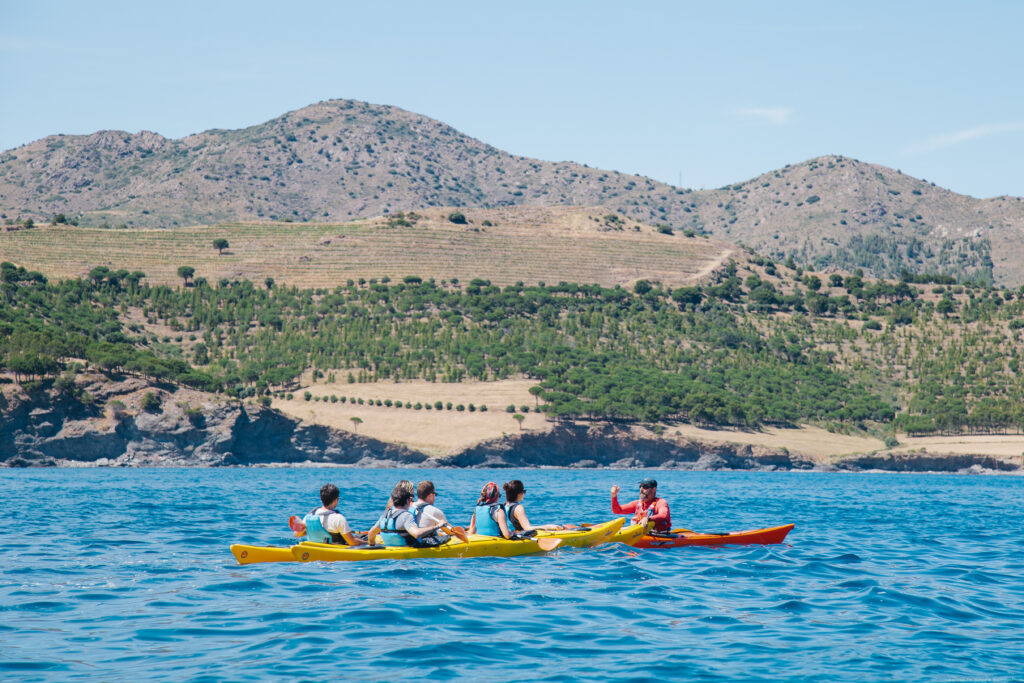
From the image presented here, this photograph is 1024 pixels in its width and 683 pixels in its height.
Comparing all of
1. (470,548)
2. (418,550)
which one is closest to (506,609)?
(418,550)

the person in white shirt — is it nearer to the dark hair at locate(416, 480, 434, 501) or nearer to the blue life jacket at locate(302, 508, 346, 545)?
the dark hair at locate(416, 480, 434, 501)

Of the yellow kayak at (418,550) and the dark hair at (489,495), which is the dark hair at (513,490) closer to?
the dark hair at (489,495)

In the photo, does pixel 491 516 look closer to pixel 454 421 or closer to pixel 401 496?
pixel 401 496

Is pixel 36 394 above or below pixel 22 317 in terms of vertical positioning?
below

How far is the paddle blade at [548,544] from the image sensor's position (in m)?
21.7

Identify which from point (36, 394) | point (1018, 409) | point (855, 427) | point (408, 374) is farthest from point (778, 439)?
point (36, 394)

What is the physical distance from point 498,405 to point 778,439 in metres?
25.7

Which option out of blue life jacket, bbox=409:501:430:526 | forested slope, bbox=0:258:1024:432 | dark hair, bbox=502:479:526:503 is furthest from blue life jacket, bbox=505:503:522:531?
forested slope, bbox=0:258:1024:432

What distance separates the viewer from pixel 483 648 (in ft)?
42.4

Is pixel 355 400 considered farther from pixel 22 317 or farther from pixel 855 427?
pixel 855 427

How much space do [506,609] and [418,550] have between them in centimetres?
496

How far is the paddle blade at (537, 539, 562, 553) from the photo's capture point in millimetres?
21656

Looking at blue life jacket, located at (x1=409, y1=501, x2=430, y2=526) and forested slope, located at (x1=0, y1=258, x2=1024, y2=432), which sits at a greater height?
forested slope, located at (x1=0, y1=258, x2=1024, y2=432)

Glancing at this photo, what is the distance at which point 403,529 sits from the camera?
20.2 metres
